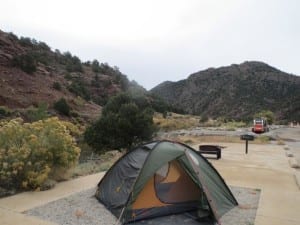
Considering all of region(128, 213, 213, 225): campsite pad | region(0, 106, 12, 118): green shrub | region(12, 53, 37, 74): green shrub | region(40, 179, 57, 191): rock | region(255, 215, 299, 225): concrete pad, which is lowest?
region(255, 215, 299, 225): concrete pad

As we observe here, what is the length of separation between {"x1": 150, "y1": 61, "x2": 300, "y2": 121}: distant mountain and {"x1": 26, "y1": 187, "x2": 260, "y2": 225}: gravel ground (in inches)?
2078

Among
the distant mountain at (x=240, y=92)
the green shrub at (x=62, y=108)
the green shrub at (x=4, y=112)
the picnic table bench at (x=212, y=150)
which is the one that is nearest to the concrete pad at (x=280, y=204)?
the picnic table bench at (x=212, y=150)

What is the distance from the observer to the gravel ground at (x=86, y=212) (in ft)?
18.7

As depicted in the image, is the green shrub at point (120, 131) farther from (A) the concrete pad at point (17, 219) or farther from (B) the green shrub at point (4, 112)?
(A) the concrete pad at point (17, 219)

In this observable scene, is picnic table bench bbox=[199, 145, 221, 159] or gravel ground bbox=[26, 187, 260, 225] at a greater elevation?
picnic table bench bbox=[199, 145, 221, 159]

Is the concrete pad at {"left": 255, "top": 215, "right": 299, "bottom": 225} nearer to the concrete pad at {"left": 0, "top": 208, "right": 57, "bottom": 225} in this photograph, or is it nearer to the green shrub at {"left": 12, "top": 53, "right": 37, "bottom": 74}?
the concrete pad at {"left": 0, "top": 208, "right": 57, "bottom": 225}

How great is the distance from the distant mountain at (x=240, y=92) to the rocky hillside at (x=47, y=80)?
19.0 meters

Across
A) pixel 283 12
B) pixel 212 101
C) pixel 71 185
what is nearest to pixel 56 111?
pixel 283 12

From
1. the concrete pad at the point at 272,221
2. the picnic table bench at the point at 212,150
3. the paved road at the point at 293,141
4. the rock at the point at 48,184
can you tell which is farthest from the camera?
the paved road at the point at 293,141

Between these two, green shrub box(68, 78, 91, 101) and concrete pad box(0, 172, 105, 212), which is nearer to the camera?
concrete pad box(0, 172, 105, 212)

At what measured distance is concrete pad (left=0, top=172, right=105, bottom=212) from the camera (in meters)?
6.43

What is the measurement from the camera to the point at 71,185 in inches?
322

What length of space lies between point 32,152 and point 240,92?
6583cm

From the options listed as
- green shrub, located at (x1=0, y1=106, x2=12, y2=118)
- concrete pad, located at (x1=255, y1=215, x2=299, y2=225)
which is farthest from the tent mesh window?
green shrub, located at (x1=0, y1=106, x2=12, y2=118)
